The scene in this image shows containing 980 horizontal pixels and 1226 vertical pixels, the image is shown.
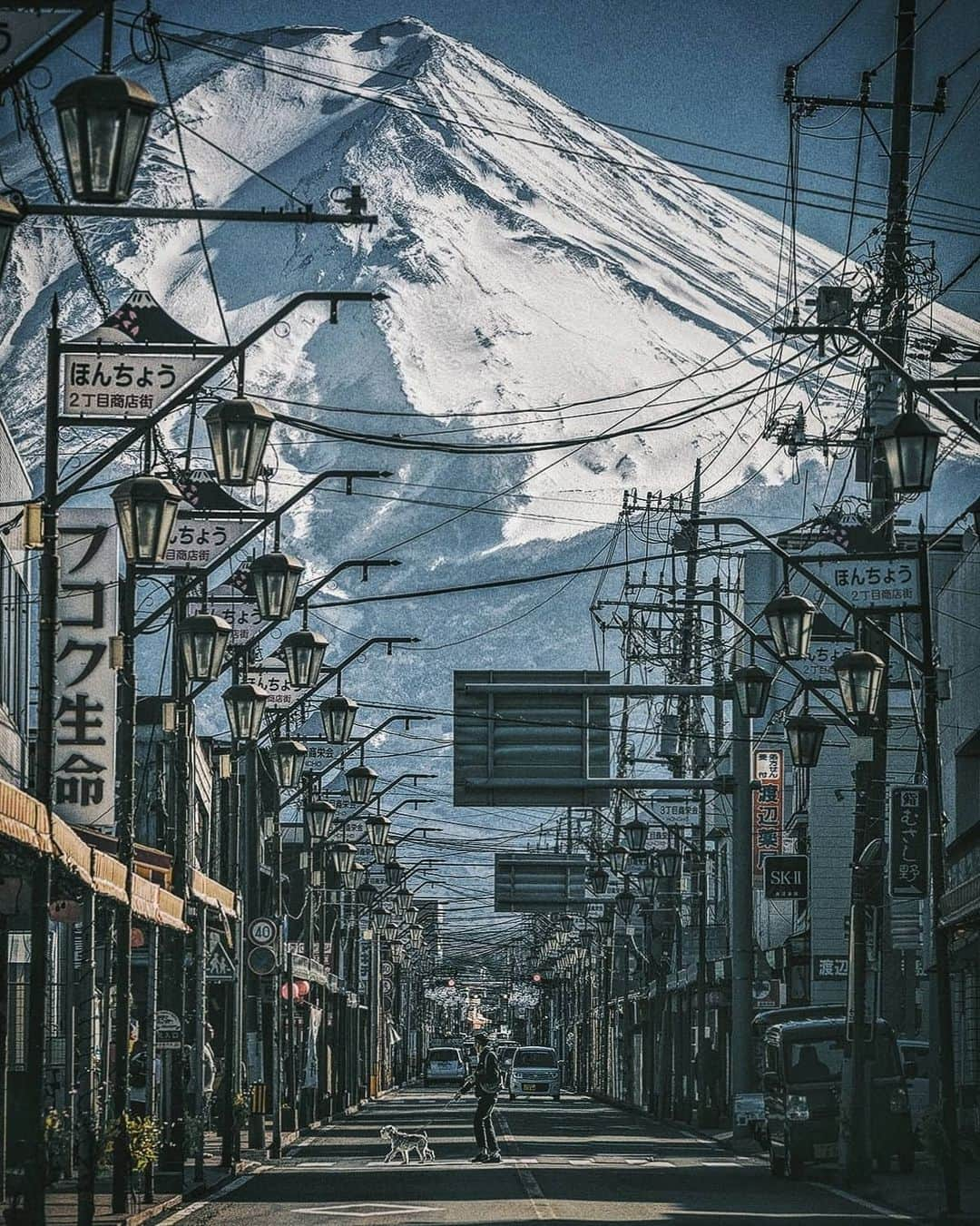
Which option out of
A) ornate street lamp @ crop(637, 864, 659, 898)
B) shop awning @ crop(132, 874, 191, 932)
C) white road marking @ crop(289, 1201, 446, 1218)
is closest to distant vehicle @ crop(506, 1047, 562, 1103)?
ornate street lamp @ crop(637, 864, 659, 898)

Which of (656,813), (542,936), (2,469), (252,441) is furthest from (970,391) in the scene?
(542,936)

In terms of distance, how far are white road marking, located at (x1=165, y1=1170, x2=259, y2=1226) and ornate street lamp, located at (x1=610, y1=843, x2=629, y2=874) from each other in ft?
117

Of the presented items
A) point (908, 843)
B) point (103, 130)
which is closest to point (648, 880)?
point (908, 843)

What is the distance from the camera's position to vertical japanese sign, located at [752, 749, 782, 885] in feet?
213

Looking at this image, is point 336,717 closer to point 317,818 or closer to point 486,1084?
point 486,1084

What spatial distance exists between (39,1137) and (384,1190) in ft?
33.8

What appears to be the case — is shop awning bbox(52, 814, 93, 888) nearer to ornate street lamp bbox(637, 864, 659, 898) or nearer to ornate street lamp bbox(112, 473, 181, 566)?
ornate street lamp bbox(112, 473, 181, 566)

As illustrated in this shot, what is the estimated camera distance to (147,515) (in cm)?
2223

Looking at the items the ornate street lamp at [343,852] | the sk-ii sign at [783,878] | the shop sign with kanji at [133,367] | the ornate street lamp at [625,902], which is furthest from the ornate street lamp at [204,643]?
the ornate street lamp at [625,902]

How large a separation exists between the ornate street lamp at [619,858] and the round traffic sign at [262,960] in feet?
92.4

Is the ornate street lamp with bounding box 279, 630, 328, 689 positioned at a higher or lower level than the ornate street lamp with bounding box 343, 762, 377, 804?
higher

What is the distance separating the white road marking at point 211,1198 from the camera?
27.3m

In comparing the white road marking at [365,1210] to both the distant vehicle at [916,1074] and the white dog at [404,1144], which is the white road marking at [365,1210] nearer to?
the white dog at [404,1144]

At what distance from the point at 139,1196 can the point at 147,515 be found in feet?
37.2
